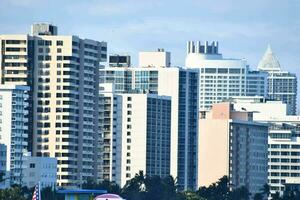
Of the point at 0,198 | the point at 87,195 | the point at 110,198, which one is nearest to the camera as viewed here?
the point at 110,198

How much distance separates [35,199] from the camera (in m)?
165

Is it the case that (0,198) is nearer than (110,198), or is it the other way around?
(110,198)

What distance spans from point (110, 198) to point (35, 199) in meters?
10.7

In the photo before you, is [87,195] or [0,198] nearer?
[87,195]

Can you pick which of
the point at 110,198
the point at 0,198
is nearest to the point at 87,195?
the point at 110,198

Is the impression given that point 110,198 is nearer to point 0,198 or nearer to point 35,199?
point 35,199

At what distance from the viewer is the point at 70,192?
6668 inches

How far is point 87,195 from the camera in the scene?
6629 inches

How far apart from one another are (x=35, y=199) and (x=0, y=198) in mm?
34203

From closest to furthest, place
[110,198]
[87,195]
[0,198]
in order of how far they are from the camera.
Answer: [110,198], [87,195], [0,198]

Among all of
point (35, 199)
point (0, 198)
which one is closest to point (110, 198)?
point (35, 199)

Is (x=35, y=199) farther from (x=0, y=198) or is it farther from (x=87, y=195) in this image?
(x=0, y=198)

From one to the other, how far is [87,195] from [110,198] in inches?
470

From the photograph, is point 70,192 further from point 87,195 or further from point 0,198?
point 0,198
